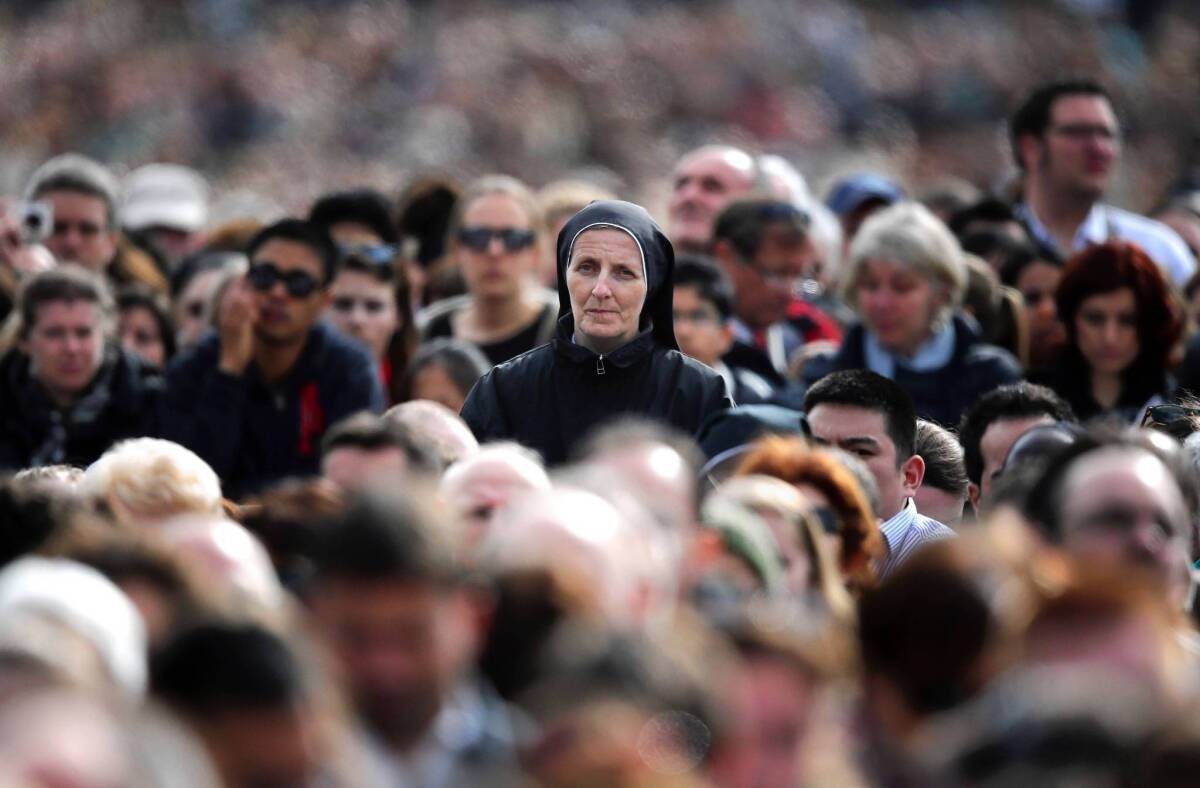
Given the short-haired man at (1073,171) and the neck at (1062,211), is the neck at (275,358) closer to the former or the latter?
the short-haired man at (1073,171)

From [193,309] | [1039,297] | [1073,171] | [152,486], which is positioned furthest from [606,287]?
[1073,171]

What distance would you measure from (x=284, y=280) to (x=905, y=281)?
221 cm

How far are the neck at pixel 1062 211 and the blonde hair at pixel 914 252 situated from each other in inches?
58.9

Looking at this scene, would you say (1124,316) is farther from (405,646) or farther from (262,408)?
(405,646)

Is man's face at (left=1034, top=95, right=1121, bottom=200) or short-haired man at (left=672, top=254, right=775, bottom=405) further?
man's face at (left=1034, top=95, right=1121, bottom=200)

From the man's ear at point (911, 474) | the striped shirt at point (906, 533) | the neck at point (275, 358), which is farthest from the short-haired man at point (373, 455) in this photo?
the neck at point (275, 358)

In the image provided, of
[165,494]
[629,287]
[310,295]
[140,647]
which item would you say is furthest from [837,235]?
[140,647]

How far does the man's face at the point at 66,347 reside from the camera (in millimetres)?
8586

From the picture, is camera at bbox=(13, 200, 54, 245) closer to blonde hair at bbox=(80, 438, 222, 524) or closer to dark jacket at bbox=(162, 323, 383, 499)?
dark jacket at bbox=(162, 323, 383, 499)

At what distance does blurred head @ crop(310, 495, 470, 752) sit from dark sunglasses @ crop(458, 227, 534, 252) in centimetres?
521

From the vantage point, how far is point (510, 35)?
1991 centimetres

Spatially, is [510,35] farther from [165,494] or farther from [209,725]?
[209,725]

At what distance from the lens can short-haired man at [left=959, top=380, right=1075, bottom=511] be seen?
7.06 meters

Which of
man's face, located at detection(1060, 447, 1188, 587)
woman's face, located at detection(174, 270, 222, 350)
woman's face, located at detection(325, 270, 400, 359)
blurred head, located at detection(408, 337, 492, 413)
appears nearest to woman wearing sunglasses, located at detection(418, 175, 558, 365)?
woman's face, located at detection(325, 270, 400, 359)
